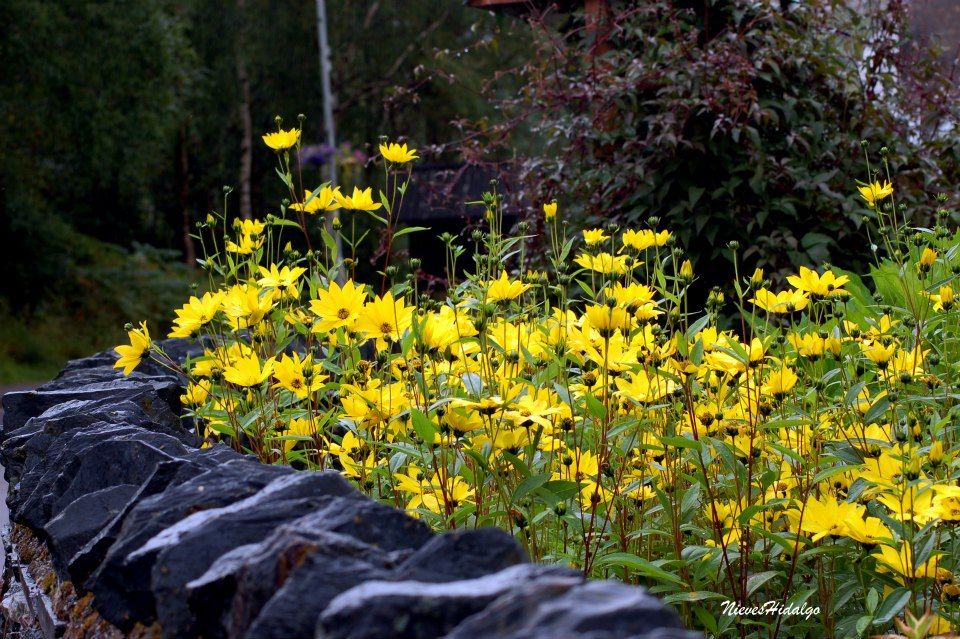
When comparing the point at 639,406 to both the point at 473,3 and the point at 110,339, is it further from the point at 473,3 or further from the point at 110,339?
the point at 110,339

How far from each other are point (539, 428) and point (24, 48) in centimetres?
1429

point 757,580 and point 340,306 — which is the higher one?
point 340,306

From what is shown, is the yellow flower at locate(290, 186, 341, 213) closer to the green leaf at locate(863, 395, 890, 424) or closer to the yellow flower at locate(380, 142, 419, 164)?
the yellow flower at locate(380, 142, 419, 164)

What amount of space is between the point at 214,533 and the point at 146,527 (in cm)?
21

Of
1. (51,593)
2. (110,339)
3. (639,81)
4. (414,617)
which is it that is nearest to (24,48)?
(110,339)

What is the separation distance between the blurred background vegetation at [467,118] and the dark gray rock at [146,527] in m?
3.23

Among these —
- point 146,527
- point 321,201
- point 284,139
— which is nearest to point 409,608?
point 146,527

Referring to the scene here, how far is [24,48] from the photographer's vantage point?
1434cm

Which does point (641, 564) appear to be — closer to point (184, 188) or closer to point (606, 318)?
point (606, 318)

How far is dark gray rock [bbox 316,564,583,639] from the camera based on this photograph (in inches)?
41.4

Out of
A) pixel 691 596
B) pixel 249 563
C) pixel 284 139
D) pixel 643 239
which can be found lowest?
pixel 691 596

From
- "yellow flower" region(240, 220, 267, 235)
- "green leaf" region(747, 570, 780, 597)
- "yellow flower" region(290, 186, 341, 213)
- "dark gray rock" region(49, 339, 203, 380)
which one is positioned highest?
"yellow flower" region(290, 186, 341, 213)

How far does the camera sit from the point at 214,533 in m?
1.50

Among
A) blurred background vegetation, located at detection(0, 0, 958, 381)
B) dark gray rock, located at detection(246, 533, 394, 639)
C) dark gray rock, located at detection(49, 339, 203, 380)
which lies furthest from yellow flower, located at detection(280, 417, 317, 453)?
blurred background vegetation, located at detection(0, 0, 958, 381)
